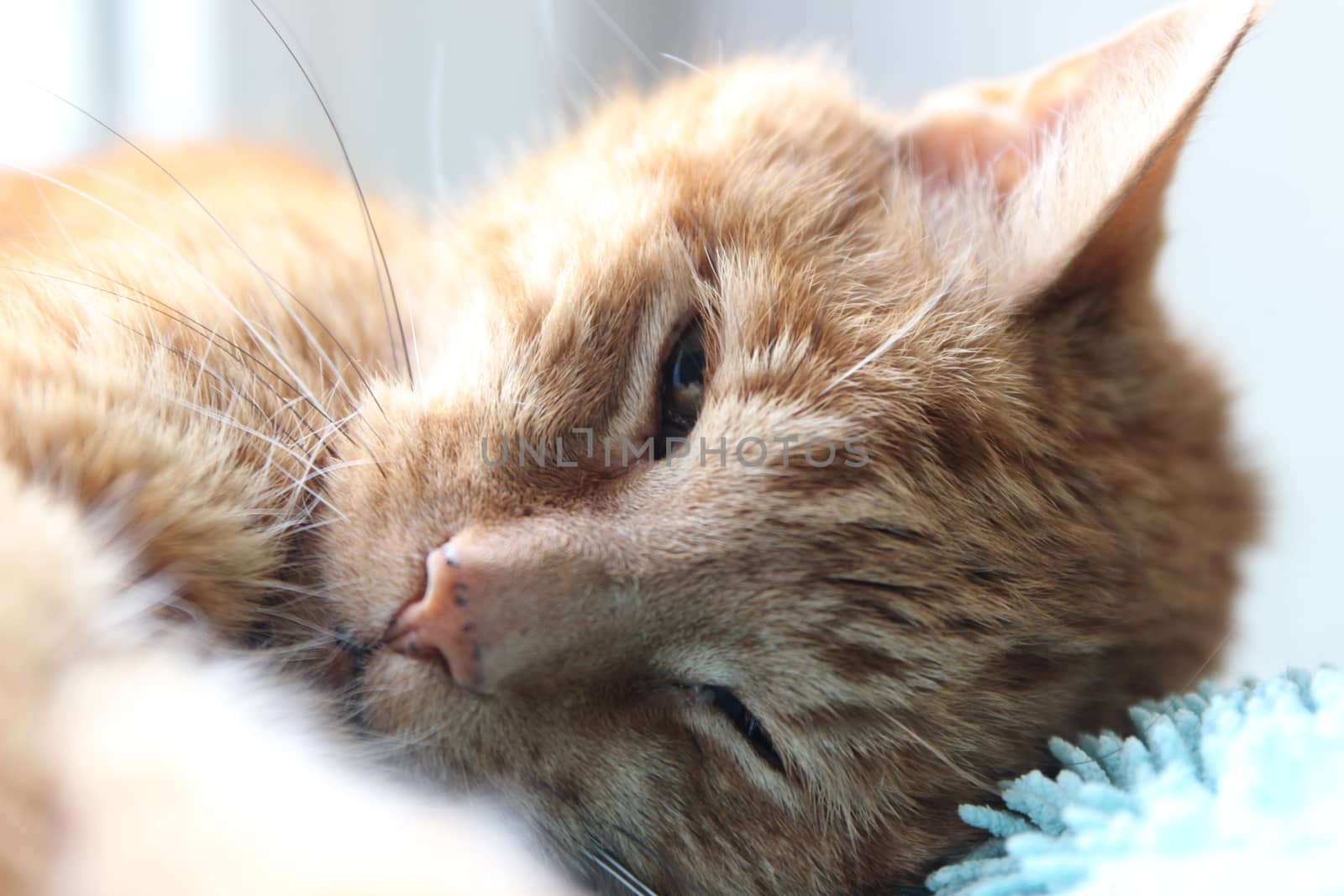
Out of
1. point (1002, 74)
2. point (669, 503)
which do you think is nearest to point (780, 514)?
point (669, 503)

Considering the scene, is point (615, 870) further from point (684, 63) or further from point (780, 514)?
point (684, 63)

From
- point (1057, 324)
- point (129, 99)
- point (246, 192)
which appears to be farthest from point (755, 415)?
point (129, 99)

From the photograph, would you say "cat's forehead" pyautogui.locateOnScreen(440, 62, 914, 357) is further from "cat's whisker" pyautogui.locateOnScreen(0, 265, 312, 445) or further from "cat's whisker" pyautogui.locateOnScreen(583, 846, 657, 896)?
"cat's whisker" pyautogui.locateOnScreen(583, 846, 657, 896)

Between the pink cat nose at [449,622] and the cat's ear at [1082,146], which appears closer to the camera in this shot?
the pink cat nose at [449,622]

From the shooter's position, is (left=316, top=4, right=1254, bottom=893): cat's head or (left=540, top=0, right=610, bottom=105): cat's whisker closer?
(left=316, top=4, right=1254, bottom=893): cat's head

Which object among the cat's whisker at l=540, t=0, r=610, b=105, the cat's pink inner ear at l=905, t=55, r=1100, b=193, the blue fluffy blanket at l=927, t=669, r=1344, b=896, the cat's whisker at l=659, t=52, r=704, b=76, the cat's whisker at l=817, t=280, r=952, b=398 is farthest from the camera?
the cat's whisker at l=540, t=0, r=610, b=105

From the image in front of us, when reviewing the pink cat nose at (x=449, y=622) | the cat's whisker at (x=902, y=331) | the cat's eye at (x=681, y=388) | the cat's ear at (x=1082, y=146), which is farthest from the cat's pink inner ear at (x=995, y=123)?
the pink cat nose at (x=449, y=622)

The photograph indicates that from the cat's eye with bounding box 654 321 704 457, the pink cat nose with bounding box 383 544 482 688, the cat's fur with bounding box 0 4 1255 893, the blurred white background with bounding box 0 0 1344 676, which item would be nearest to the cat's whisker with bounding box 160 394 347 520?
the cat's fur with bounding box 0 4 1255 893

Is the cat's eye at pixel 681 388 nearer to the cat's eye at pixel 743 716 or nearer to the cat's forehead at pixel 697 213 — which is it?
the cat's forehead at pixel 697 213
